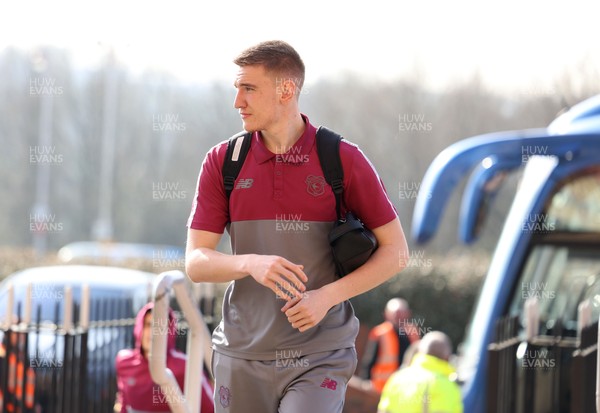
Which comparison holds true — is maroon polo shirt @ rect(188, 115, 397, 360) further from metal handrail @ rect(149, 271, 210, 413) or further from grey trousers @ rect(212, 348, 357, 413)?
metal handrail @ rect(149, 271, 210, 413)

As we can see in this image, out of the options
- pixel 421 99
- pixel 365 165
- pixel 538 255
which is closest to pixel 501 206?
pixel 421 99

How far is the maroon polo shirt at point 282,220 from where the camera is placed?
3.85 m

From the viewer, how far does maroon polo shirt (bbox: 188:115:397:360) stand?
385 cm

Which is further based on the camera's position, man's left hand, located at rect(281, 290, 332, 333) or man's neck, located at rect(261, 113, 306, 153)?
man's neck, located at rect(261, 113, 306, 153)

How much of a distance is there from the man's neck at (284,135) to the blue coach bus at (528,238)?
4.35m

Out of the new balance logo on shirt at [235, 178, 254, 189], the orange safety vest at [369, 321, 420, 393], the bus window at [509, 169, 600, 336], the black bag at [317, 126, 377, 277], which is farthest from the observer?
the orange safety vest at [369, 321, 420, 393]

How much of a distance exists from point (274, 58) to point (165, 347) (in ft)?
4.98

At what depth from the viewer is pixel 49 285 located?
10.4 meters

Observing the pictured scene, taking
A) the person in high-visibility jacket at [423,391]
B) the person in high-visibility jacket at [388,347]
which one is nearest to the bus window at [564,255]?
the person in high-visibility jacket at [423,391]

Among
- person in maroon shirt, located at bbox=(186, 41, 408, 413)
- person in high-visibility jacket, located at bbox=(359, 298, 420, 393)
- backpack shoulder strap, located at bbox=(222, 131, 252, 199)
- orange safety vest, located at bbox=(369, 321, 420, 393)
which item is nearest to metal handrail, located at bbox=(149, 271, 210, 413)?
person in maroon shirt, located at bbox=(186, 41, 408, 413)

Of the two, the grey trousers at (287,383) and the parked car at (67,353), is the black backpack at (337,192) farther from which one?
the parked car at (67,353)

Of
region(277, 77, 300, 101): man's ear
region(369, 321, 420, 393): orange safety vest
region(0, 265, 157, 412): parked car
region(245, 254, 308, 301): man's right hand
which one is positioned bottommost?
region(369, 321, 420, 393): orange safety vest

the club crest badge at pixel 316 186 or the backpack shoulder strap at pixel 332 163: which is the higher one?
the backpack shoulder strap at pixel 332 163

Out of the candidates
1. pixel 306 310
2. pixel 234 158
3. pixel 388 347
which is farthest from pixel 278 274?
pixel 388 347
